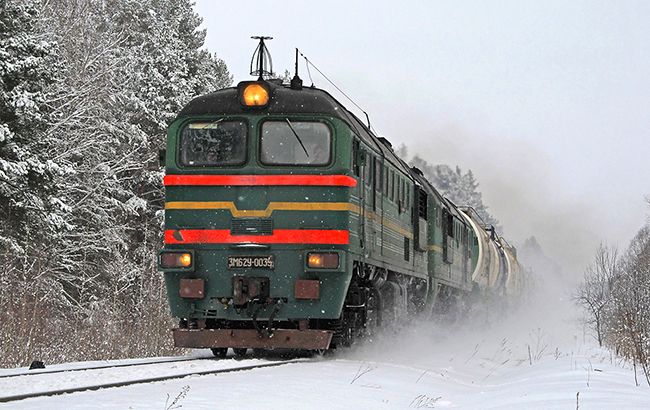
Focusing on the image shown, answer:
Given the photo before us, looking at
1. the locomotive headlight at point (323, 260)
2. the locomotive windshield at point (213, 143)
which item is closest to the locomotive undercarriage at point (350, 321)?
the locomotive headlight at point (323, 260)

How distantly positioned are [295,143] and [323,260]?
159cm

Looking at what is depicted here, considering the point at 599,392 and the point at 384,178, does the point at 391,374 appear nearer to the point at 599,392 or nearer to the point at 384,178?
the point at 599,392

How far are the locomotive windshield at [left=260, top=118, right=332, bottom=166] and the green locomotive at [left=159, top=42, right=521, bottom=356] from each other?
0.01 meters

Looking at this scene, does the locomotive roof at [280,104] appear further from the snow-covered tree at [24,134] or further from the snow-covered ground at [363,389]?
the snow-covered tree at [24,134]

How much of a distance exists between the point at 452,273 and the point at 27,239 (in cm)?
1081

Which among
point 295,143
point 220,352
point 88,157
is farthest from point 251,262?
point 88,157

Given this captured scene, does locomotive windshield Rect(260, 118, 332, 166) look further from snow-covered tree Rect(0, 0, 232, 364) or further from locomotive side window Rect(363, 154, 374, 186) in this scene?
snow-covered tree Rect(0, 0, 232, 364)

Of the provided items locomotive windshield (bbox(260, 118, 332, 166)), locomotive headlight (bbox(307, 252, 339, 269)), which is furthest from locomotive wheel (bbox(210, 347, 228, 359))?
locomotive windshield (bbox(260, 118, 332, 166))

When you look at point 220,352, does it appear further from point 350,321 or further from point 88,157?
point 88,157

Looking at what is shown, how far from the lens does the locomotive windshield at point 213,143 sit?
11.6m

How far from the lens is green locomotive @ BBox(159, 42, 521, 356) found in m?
11.2

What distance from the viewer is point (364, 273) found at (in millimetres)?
12672

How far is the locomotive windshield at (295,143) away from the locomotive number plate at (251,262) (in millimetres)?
1241

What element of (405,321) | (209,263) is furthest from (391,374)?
(405,321)
